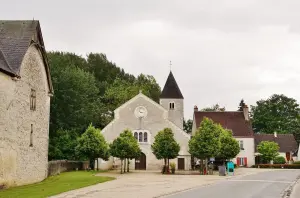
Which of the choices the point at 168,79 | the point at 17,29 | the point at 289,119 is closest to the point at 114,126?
the point at 168,79

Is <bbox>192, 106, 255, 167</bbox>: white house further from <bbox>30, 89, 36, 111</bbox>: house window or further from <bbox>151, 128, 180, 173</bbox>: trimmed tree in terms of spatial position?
<bbox>30, 89, 36, 111</bbox>: house window

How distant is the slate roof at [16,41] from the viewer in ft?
90.7

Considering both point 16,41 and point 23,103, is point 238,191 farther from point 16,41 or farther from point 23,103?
point 16,41

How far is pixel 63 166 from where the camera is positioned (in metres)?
44.7

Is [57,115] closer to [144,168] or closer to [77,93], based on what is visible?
[77,93]

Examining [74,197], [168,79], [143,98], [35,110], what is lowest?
[74,197]

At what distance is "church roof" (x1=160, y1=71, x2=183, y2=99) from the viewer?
2638 inches

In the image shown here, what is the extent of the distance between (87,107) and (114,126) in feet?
18.0

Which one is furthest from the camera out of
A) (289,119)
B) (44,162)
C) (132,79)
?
(289,119)

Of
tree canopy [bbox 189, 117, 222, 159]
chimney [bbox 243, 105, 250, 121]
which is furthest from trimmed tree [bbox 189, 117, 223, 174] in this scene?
chimney [bbox 243, 105, 250, 121]

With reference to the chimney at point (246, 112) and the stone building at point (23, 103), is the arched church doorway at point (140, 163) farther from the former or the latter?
the chimney at point (246, 112)

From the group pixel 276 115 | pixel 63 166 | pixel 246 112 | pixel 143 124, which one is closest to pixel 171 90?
pixel 143 124

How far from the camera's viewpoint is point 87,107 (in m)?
60.2

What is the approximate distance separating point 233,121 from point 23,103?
178ft
